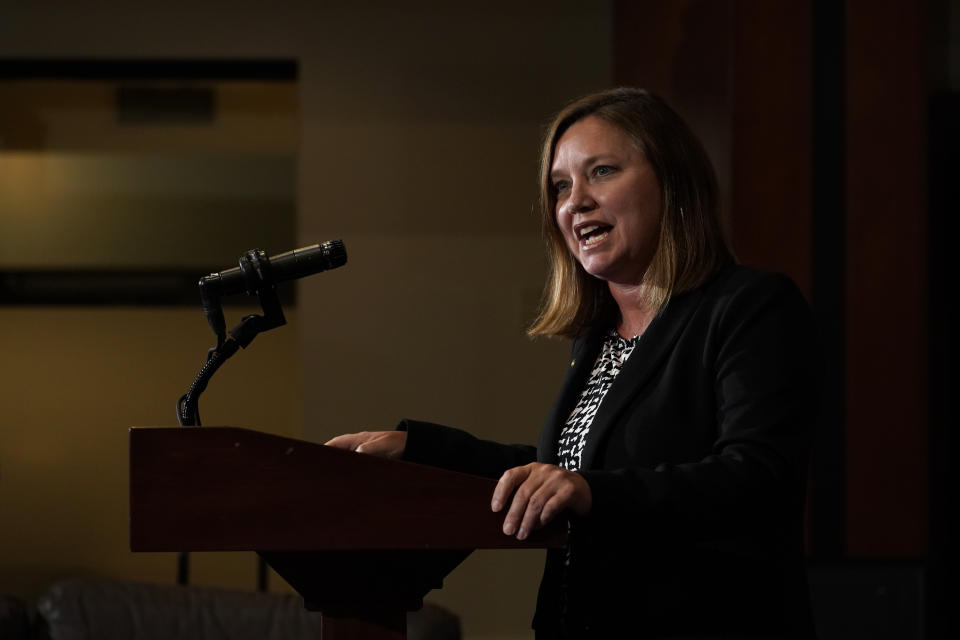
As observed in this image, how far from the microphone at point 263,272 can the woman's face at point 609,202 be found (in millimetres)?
360

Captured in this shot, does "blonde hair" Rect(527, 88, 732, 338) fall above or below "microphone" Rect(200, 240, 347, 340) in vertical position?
above

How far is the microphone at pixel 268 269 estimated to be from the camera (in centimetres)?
122

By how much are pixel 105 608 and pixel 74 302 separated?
1.60 m

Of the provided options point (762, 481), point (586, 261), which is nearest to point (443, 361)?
point (586, 261)

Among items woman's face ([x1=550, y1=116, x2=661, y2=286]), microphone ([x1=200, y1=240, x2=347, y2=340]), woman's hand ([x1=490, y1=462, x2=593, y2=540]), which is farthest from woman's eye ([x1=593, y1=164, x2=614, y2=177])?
woman's hand ([x1=490, y1=462, x2=593, y2=540])

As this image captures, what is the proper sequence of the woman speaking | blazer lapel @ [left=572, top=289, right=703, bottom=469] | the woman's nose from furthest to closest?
the woman's nose → blazer lapel @ [left=572, top=289, right=703, bottom=469] → the woman speaking

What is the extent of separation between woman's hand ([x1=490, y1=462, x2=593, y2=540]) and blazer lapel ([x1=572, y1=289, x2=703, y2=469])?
0.88ft

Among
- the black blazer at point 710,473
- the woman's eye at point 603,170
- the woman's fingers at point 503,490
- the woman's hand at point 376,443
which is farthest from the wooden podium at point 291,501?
the woman's eye at point 603,170

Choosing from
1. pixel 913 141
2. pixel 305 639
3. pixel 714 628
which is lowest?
pixel 305 639

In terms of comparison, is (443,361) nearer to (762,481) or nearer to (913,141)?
(913,141)

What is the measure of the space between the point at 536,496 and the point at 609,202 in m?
0.51

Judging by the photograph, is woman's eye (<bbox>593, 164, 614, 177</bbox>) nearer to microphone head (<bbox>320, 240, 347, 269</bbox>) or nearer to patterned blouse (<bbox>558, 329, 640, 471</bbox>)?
patterned blouse (<bbox>558, 329, 640, 471</bbox>)

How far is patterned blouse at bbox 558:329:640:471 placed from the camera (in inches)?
56.8

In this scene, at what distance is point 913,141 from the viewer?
105 inches
